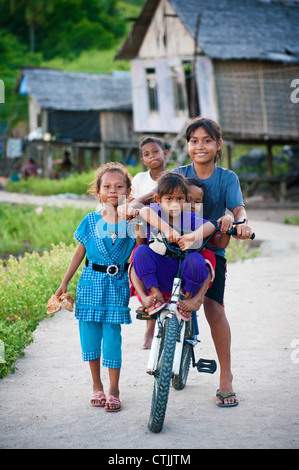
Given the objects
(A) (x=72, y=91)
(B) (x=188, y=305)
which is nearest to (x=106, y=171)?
(B) (x=188, y=305)

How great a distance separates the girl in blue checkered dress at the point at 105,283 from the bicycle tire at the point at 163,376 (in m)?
0.53

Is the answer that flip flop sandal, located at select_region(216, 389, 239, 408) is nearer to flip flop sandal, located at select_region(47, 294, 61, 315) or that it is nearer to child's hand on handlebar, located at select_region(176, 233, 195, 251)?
child's hand on handlebar, located at select_region(176, 233, 195, 251)

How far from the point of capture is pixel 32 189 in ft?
79.3

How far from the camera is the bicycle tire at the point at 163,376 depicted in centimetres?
333

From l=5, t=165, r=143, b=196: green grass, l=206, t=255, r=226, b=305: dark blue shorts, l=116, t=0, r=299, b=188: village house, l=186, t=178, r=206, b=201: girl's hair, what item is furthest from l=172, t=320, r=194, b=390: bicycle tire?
l=5, t=165, r=143, b=196: green grass

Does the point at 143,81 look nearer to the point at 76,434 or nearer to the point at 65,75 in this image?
the point at 65,75

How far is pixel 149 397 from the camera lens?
4055 mm

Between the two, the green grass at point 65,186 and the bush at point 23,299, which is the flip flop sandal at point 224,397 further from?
the green grass at point 65,186

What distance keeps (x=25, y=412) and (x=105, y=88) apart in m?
30.5

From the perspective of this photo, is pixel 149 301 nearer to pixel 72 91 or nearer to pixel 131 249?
pixel 131 249

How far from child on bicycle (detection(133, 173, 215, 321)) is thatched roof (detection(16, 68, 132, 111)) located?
86.5ft

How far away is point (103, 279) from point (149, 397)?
818mm

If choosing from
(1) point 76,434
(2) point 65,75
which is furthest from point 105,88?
(1) point 76,434
